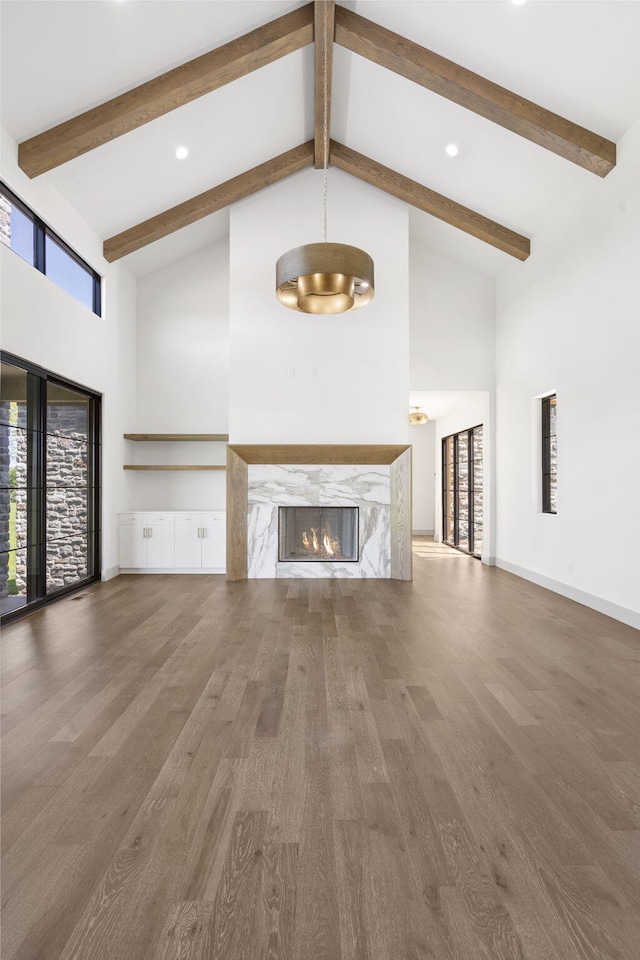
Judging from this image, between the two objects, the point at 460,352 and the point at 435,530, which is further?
the point at 435,530

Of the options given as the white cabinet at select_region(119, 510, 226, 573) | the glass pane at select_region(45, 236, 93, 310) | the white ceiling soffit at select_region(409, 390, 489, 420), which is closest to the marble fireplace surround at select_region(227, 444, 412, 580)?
the white cabinet at select_region(119, 510, 226, 573)

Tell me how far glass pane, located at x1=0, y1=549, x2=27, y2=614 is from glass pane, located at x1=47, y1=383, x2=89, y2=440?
4.09ft

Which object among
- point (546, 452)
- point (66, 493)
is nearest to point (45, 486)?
point (66, 493)

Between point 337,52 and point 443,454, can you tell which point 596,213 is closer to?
point 337,52

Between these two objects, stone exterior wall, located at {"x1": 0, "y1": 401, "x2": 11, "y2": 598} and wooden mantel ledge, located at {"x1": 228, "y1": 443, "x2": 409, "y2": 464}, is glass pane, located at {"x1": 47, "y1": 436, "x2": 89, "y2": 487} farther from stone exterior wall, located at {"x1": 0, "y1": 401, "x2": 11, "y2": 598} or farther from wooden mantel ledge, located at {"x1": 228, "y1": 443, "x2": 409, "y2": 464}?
wooden mantel ledge, located at {"x1": 228, "y1": 443, "x2": 409, "y2": 464}

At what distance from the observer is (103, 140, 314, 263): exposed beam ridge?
21.5 ft

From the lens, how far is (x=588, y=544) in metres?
5.16

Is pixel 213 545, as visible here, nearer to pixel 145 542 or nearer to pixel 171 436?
pixel 145 542

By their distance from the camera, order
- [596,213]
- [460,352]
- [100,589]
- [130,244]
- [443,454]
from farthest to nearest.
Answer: [443,454]
[460,352]
[130,244]
[100,589]
[596,213]

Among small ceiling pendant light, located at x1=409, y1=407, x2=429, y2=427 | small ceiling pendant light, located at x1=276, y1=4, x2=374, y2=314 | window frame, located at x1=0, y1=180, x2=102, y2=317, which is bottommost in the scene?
small ceiling pendant light, located at x1=409, y1=407, x2=429, y2=427

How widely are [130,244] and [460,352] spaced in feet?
14.9

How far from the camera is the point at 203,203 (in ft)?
21.5

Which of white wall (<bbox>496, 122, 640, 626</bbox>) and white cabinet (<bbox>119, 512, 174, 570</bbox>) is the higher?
white wall (<bbox>496, 122, 640, 626</bbox>)

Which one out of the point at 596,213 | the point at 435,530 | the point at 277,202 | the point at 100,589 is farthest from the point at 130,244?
the point at 435,530
